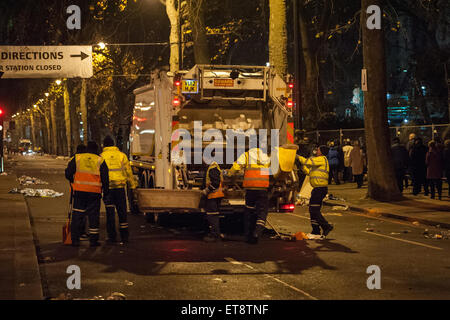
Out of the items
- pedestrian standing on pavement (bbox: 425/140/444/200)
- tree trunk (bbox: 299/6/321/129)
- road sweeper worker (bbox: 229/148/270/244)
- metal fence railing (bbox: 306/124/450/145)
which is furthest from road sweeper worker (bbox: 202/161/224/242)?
tree trunk (bbox: 299/6/321/129)

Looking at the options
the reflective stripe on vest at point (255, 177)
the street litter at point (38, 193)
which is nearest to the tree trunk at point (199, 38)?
the street litter at point (38, 193)

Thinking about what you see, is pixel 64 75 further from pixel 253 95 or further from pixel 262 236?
pixel 262 236

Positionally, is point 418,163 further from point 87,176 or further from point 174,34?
point 174,34

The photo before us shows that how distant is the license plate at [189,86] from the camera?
14.1m

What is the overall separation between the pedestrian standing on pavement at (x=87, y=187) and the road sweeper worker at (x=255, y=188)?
87.5 inches

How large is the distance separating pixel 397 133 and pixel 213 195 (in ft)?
52.9

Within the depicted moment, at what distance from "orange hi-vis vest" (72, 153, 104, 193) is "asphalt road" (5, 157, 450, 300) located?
97cm

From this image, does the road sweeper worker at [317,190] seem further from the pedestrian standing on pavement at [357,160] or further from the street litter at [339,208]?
the pedestrian standing on pavement at [357,160]

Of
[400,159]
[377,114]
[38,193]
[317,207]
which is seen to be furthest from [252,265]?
[38,193]

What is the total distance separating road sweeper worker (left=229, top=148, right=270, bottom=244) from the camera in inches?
477

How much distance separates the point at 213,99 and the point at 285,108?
146 centimetres

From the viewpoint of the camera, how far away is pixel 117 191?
12078mm

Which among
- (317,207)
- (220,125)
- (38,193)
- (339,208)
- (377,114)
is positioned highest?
(377,114)

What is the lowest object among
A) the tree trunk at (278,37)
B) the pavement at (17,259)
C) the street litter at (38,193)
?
the pavement at (17,259)
